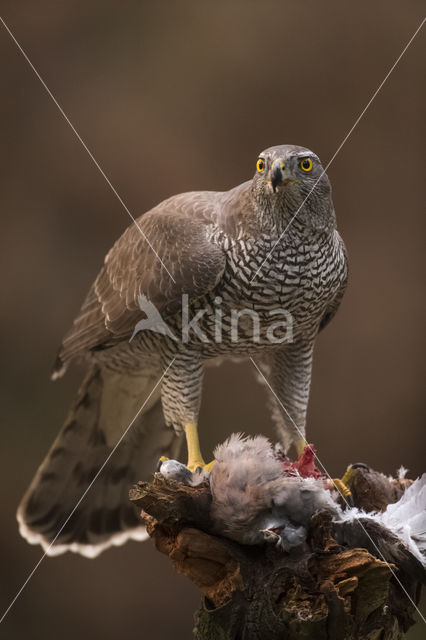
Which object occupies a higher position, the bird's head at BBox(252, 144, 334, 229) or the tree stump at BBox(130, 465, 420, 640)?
the bird's head at BBox(252, 144, 334, 229)

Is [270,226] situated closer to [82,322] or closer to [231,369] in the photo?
[82,322]

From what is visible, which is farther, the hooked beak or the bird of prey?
the bird of prey

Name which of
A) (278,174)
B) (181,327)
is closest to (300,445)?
(181,327)

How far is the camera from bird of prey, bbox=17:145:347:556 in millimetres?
1866

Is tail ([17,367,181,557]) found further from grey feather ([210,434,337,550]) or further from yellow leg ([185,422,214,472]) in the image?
grey feather ([210,434,337,550])

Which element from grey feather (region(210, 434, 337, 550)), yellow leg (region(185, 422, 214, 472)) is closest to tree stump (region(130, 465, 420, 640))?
grey feather (region(210, 434, 337, 550))

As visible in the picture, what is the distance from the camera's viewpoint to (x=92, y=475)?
2.61m

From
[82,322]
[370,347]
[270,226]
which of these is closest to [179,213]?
[270,226]

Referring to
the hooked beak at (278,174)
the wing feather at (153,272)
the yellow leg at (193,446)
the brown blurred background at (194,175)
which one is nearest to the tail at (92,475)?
the brown blurred background at (194,175)

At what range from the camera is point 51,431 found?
2680mm

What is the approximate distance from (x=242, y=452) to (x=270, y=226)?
58cm

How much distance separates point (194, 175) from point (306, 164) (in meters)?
0.89

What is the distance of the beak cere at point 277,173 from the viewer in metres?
1.71

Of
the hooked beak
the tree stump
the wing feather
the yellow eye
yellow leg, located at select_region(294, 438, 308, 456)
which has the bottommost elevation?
yellow leg, located at select_region(294, 438, 308, 456)
